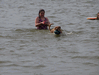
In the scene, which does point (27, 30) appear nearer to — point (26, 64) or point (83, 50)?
point (83, 50)

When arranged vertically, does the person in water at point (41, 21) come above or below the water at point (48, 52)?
above

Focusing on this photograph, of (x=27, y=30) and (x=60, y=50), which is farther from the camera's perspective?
(x=27, y=30)

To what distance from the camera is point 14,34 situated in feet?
42.8

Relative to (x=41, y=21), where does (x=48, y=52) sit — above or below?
below

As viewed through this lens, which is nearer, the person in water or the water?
the water

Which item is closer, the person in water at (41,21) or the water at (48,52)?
the water at (48,52)

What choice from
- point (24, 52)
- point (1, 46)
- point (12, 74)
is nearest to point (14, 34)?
point (1, 46)

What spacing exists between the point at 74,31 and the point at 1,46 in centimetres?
437

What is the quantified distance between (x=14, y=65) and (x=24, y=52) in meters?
1.49

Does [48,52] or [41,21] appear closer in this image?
[48,52]

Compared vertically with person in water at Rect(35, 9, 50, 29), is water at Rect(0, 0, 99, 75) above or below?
below

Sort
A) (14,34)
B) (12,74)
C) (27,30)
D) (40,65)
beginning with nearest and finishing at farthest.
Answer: (12,74) < (40,65) < (14,34) < (27,30)

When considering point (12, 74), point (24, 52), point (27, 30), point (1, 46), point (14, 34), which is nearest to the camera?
point (12, 74)

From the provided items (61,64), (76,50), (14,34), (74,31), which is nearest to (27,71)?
(61,64)
